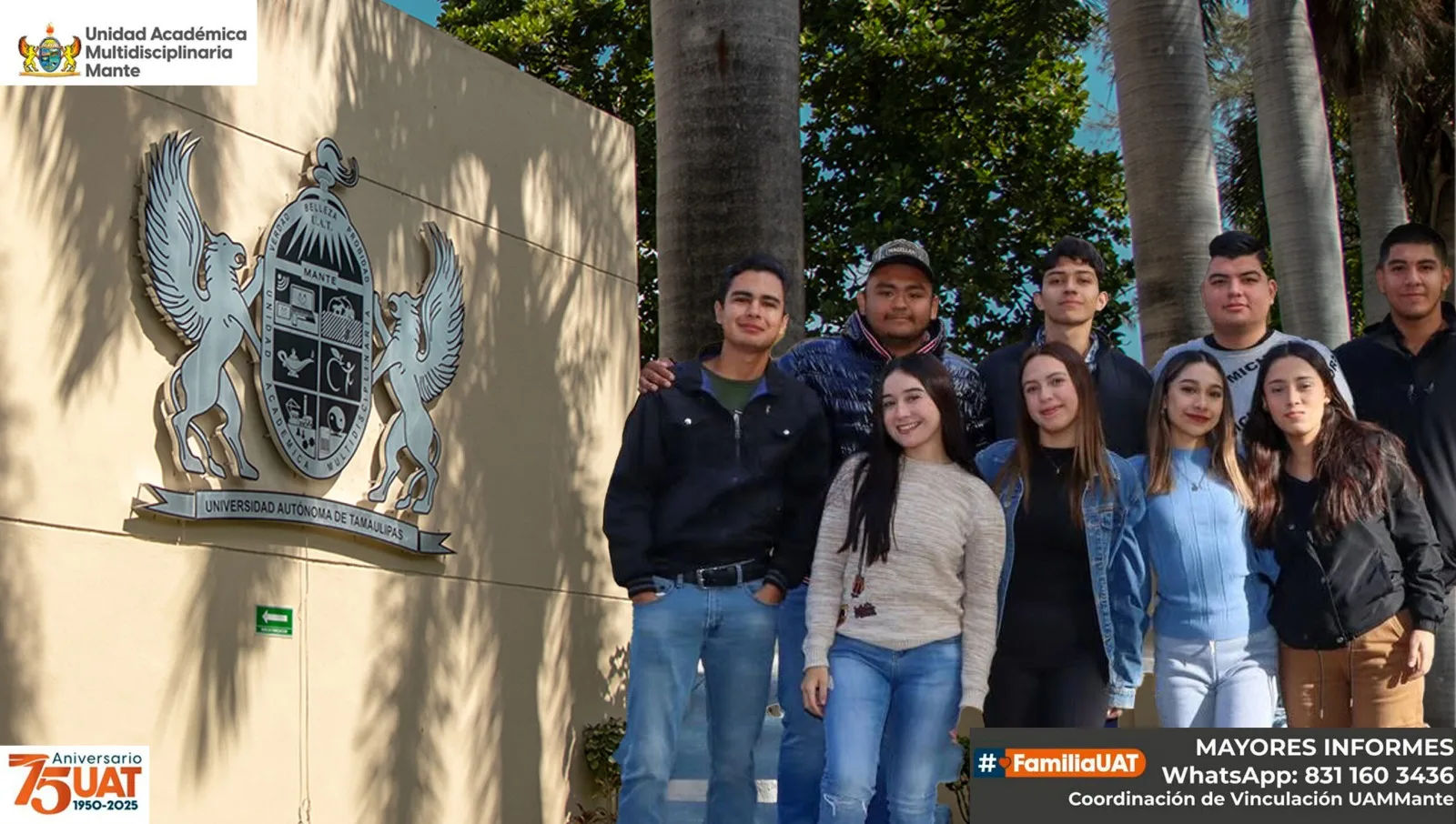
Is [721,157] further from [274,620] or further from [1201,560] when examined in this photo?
[1201,560]

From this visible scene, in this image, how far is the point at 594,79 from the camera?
75.4ft

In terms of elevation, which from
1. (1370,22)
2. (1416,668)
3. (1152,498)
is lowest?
(1416,668)

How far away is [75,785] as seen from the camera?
19.3 ft


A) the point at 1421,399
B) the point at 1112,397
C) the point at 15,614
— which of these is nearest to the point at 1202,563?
the point at 1112,397

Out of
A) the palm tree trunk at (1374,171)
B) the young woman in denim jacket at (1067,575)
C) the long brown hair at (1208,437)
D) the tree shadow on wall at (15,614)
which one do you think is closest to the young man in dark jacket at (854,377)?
the young woman in denim jacket at (1067,575)

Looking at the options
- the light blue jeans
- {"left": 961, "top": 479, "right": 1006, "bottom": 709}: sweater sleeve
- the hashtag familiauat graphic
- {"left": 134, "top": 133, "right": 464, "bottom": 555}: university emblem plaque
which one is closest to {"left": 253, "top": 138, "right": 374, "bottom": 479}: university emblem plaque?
{"left": 134, "top": 133, "right": 464, "bottom": 555}: university emblem plaque

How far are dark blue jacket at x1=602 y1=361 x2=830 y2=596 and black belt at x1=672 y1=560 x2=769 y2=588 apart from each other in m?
0.02

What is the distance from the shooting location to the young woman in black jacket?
5.45m

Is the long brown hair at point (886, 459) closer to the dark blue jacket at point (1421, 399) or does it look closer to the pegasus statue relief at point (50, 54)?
the dark blue jacket at point (1421, 399)

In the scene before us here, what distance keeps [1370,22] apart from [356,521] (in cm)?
1665

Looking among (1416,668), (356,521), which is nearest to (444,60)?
(356,521)

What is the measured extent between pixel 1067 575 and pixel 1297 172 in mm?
11581

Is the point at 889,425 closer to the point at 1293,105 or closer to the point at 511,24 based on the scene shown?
the point at 1293,105

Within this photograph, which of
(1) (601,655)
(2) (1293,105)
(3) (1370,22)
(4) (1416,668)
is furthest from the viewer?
(3) (1370,22)
